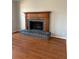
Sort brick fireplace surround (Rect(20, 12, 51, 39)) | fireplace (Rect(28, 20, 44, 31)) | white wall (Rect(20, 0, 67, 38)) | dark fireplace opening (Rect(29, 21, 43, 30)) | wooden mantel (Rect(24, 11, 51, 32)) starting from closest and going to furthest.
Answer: white wall (Rect(20, 0, 67, 38)), brick fireplace surround (Rect(20, 12, 51, 39)), wooden mantel (Rect(24, 11, 51, 32)), fireplace (Rect(28, 20, 44, 31)), dark fireplace opening (Rect(29, 21, 43, 30))

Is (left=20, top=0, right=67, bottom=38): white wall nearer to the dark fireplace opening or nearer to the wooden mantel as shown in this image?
the wooden mantel

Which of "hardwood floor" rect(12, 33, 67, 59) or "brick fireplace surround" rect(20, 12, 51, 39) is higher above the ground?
"brick fireplace surround" rect(20, 12, 51, 39)

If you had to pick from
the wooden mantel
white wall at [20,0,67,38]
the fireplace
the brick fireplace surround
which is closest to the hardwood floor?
the brick fireplace surround

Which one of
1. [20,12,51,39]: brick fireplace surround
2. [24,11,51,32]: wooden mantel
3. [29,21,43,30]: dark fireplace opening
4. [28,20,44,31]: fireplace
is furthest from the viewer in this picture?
[29,21,43,30]: dark fireplace opening

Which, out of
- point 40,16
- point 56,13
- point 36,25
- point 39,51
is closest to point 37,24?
point 36,25

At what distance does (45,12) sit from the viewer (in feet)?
18.3

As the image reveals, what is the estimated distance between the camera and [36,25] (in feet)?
20.6

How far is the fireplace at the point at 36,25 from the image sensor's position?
19.6 feet

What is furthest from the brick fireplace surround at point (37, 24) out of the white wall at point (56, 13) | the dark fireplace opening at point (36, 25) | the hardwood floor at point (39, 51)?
the hardwood floor at point (39, 51)

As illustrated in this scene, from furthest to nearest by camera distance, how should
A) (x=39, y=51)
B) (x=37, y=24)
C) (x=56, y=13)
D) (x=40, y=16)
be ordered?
(x=37, y=24)
(x=40, y=16)
(x=56, y=13)
(x=39, y=51)

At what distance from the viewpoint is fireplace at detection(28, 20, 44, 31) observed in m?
5.96

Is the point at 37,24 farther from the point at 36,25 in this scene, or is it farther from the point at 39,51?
the point at 39,51
